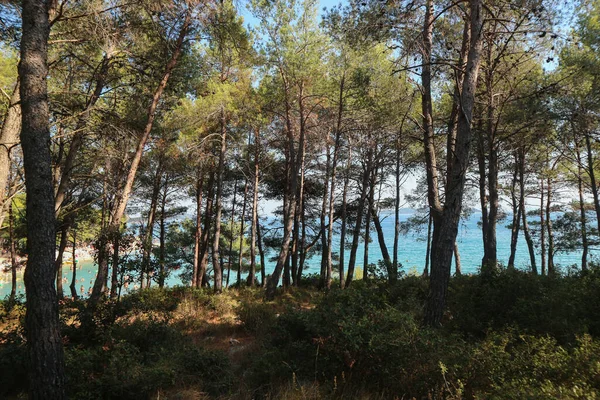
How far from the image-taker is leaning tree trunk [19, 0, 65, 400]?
3271mm

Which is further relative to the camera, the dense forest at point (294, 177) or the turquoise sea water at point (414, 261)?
the turquoise sea water at point (414, 261)

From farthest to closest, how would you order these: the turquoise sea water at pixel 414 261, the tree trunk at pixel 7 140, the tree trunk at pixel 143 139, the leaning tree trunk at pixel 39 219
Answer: the turquoise sea water at pixel 414 261 → the tree trunk at pixel 143 139 → the tree trunk at pixel 7 140 → the leaning tree trunk at pixel 39 219

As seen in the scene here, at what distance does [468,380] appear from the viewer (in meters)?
3.08

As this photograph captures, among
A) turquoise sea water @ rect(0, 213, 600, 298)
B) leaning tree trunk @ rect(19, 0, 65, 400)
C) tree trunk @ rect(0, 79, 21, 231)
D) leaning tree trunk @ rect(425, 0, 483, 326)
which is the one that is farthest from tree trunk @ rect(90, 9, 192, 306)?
leaning tree trunk @ rect(425, 0, 483, 326)

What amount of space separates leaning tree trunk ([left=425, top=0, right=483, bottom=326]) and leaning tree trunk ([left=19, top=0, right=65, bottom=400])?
4.85 meters

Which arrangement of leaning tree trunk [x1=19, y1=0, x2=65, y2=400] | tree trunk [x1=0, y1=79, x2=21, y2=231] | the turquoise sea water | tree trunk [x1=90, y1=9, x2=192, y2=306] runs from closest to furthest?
leaning tree trunk [x1=19, y1=0, x2=65, y2=400]
tree trunk [x1=0, y1=79, x2=21, y2=231]
tree trunk [x1=90, y1=9, x2=192, y2=306]
the turquoise sea water

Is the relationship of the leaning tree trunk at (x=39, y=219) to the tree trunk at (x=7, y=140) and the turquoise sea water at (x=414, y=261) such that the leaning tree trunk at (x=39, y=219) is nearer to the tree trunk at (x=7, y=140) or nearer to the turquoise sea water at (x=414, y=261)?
the tree trunk at (x=7, y=140)

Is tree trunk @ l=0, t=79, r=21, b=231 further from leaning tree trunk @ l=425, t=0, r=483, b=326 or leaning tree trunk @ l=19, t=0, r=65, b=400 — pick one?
leaning tree trunk @ l=425, t=0, r=483, b=326

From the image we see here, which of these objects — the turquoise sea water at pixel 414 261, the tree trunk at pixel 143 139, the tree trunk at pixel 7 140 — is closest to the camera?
the tree trunk at pixel 7 140

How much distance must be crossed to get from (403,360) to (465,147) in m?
3.30

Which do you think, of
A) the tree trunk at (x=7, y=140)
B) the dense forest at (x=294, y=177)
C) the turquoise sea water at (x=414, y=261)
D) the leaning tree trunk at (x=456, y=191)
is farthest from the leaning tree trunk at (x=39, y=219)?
the leaning tree trunk at (x=456, y=191)

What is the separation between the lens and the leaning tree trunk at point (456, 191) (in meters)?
4.88

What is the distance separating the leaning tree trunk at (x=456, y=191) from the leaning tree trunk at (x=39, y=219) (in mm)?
4847

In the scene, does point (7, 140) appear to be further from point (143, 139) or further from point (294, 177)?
point (294, 177)
